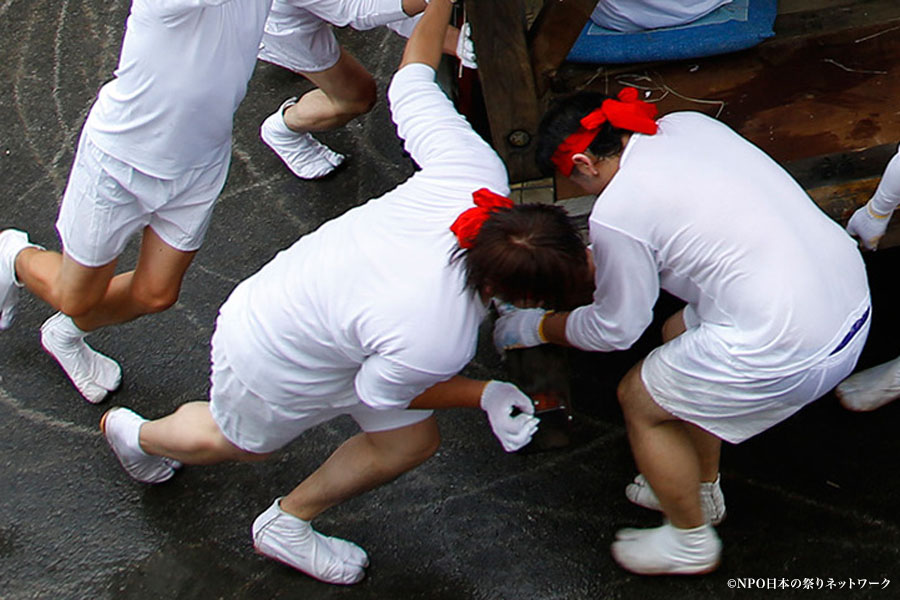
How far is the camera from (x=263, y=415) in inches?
102

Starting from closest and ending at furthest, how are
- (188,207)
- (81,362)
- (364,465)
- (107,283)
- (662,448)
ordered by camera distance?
(662,448) < (364,465) < (188,207) < (107,283) < (81,362)

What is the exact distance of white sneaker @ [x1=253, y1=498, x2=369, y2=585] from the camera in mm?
2959

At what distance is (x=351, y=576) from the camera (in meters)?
3.06

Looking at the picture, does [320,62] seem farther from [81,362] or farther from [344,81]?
[81,362]

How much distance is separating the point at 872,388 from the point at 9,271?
111 inches

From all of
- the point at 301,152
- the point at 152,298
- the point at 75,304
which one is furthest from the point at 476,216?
the point at 301,152

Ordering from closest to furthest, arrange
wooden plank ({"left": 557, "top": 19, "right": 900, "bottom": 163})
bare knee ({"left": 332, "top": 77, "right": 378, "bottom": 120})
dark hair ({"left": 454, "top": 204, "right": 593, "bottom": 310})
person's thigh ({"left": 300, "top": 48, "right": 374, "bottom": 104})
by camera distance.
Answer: dark hair ({"left": 454, "top": 204, "right": 593, "bottom": 310}), wooden plank ({"left": 557, "top": 19, "right": 900, "bottom": 163}), person's thigh ({"left": 300, "top": 48, "right": 374, "bottom": 104}), bare knee ({"left": 332, "top": 77, "right": 378, "bottom": 120})

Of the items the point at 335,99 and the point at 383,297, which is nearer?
the point at 383,297

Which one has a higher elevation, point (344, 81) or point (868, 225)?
point (868, 225)

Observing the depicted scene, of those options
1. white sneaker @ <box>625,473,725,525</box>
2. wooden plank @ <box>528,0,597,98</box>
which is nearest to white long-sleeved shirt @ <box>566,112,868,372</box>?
wooden plank @ <box>528,0,597,98</box>

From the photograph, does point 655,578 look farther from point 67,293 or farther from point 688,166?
point 67,293

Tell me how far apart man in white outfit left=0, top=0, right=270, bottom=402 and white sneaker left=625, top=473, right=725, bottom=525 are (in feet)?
5.07

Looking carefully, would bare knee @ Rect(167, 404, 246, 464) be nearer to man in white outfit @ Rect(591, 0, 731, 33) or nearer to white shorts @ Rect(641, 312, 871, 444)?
white shorts @ Rect(641, 312, 871, 444)

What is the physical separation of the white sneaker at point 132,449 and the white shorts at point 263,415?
0.44 m
